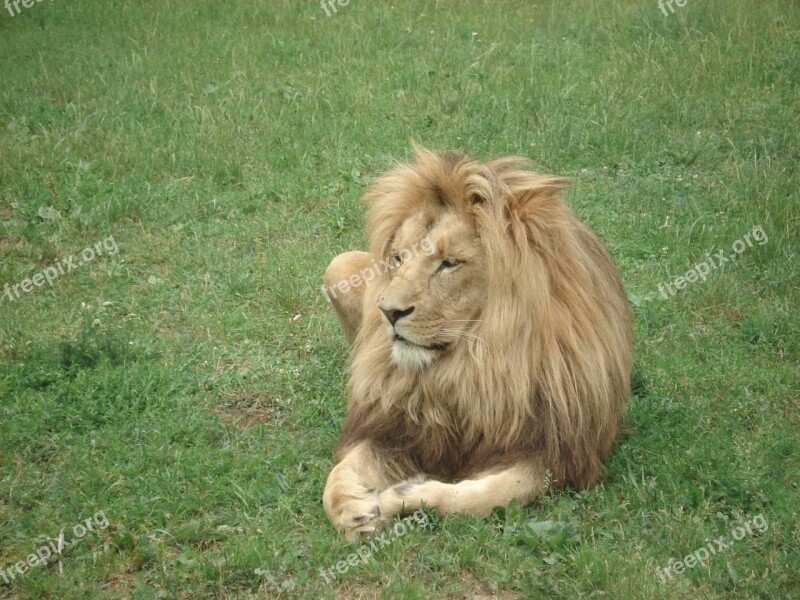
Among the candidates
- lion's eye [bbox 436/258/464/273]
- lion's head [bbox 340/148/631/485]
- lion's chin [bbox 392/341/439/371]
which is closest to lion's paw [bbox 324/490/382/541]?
lion's head [bbox 340/148/631/485]

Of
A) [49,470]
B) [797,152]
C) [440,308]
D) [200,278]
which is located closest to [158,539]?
[49,470]

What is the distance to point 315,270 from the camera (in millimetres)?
6473

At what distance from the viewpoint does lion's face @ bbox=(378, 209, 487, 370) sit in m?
4.05

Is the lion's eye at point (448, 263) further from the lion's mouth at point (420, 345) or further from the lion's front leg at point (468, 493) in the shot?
the lion's front leg at point (468, 493)

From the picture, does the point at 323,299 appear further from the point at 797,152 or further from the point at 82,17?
the point at 82,17

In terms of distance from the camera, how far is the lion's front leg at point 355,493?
153 inches

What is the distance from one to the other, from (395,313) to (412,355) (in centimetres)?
20

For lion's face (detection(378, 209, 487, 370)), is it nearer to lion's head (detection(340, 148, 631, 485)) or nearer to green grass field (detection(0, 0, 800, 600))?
lion's head (detection(340, 148, 631, 485))

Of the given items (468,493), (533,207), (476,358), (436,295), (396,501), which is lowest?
(468,493)

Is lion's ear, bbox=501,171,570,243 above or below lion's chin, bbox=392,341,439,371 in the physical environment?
above

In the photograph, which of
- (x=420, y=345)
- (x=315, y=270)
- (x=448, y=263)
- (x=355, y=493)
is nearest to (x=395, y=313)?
(x=420, y=345)

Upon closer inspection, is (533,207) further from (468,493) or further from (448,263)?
(468,493)

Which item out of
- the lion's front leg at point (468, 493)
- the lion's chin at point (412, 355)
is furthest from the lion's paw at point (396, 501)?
the lion's chin at point (412, 355)

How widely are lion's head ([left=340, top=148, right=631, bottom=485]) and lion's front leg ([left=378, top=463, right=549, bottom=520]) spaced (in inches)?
4.3
